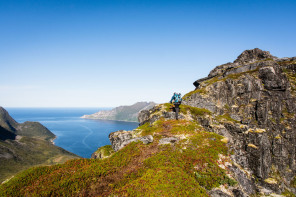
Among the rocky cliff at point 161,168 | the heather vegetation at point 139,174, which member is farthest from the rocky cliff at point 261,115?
the heather vegetation at point 139,174

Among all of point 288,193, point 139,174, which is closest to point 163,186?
point 139,174

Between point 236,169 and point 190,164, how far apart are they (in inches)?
254

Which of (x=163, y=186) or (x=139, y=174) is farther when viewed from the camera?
(x=139, y=174)

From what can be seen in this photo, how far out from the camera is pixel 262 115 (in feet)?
241

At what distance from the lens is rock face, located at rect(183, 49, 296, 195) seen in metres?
60.2

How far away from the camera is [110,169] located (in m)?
17.5

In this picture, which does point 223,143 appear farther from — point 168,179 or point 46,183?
point 46,183

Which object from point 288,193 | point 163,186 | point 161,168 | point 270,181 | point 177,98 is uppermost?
point 177,98

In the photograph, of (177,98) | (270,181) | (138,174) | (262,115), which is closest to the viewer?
(138,174)

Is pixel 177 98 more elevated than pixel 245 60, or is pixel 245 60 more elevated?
pixel 245 60

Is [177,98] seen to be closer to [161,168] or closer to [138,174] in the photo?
[161,168]

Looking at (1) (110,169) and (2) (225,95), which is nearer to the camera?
(1) (110,169)

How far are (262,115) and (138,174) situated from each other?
8151 cm

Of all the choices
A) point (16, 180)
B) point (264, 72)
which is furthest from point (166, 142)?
point (264, 72)
